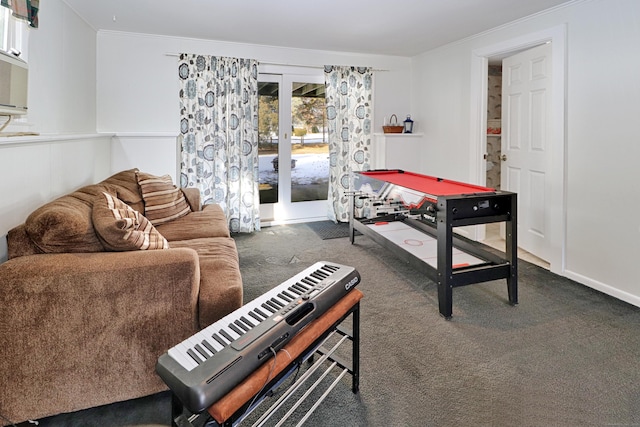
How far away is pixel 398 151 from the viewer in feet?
17.0

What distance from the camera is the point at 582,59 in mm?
3010

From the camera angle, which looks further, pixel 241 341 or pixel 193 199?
pixel 193 199

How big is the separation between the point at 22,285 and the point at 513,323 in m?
2.57

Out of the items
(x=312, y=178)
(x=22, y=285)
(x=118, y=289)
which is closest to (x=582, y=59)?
(x=312, y=178)

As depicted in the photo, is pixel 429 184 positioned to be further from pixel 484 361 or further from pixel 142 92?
pixel 142 92

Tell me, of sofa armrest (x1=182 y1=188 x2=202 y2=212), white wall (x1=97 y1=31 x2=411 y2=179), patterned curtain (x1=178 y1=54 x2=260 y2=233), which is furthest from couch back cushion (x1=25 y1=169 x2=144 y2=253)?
patterned curtain (x1=178 y1=54 x2=260 y2=233)

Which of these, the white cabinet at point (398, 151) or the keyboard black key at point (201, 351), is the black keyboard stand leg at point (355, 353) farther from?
the white cabinet at point (398, 151)

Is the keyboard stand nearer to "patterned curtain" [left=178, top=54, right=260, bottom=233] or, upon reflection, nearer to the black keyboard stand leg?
the black keyboard stand leg

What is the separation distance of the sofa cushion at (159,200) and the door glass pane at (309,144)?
6.92ft

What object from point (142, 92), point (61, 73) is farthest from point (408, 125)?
point (61, 73)

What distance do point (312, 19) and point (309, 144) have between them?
1850 millimetres

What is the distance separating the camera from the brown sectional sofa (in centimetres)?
146

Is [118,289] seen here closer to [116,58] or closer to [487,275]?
→ [487,275]

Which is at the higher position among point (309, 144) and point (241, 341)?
point (309, 144)
